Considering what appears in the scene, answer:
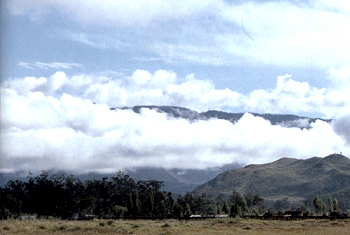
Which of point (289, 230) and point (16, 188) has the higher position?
point (16, 188)

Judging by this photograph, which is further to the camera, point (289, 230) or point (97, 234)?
point (289, 230)

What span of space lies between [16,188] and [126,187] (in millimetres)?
32270

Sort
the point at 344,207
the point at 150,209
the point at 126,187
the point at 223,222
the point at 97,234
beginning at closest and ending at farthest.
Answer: the point at 97,234
the point at 223,222
the point at 150,209
the point at 126,187
the point at 344,207

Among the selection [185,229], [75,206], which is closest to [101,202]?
[75,206]

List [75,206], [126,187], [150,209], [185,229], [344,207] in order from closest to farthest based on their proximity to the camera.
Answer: [185,229] → [150,209] → [75,206] → [126,187] → [344,207]

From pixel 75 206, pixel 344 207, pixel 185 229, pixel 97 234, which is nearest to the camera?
A: pixel 97 234

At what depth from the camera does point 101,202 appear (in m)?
108

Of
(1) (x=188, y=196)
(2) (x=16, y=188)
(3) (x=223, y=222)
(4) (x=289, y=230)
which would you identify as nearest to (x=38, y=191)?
(2) (x=16, y=188)

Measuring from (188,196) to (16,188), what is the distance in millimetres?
49812

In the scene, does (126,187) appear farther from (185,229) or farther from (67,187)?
(185,229)

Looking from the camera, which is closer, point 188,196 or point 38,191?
point 38,191

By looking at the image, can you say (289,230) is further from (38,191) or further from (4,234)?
(38,191)

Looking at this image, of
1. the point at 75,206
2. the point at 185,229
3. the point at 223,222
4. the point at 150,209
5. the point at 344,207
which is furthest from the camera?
the point at 344,207

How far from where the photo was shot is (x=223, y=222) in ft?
187
